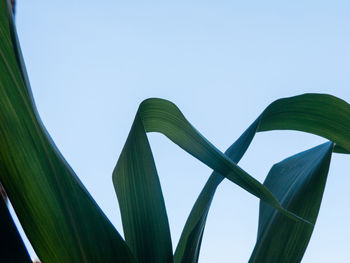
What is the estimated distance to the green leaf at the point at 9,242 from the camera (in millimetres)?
249

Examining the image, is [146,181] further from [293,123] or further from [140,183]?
[293,123]

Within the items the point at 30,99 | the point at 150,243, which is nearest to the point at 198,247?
the point at 150,243

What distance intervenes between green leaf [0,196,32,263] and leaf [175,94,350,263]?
0.33 feet

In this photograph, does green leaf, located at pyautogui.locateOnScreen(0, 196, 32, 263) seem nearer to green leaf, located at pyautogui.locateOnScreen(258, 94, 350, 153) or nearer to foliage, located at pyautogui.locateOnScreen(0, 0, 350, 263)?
foliage, located at pyautogui.locateOnScreen(0, 0, 350, 263)

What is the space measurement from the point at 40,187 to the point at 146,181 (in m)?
0.08

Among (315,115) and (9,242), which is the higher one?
(315,115)

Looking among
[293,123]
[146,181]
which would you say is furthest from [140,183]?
[293,123]

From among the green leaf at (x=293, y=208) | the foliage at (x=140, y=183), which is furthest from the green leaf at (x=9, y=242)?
the green leaf at (x=293, y=208)

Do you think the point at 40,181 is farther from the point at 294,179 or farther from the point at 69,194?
the point at 294,179

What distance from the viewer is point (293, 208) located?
352 mm

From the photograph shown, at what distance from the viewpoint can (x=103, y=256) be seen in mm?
249

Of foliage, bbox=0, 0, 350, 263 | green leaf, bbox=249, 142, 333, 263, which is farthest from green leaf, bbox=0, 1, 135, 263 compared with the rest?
green leaf, bbox=249, 142, 333, 263

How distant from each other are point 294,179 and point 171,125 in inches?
4.7

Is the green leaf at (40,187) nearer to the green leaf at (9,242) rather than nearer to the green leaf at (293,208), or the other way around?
the green leaf at (9,242)
